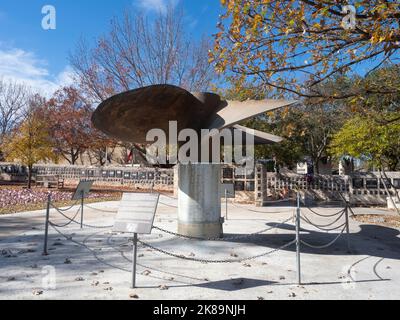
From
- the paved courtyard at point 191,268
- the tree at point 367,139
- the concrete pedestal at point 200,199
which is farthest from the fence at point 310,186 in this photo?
the concrete pedestal at point 200,199

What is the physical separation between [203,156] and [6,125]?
42.1 metres

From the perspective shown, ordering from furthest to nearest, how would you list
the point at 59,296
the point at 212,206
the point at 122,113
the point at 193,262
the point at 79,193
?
the point at 79,193
the point at 212,206
the point at 122,113
the point at 193,262
the point at 59,296

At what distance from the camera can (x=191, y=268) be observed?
575 cm

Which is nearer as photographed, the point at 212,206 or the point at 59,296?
the point at 59,296

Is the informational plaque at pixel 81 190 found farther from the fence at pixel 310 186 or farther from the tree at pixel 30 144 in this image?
the tree at pixel 30 144

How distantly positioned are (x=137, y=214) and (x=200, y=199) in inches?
110

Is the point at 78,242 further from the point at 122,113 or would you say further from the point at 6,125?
the point at 6,125

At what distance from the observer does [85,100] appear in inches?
1058

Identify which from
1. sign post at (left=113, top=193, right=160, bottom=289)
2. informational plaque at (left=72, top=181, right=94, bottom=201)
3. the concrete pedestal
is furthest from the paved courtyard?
informational plaque at (left=72, top=181, right=94, bottom=201)

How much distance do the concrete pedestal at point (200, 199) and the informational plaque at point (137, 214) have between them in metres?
2.45

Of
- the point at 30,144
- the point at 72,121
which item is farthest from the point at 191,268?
the point at 72,121

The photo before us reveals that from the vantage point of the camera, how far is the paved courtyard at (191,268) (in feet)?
15.1

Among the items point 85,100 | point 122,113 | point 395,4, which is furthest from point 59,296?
point 85,100
